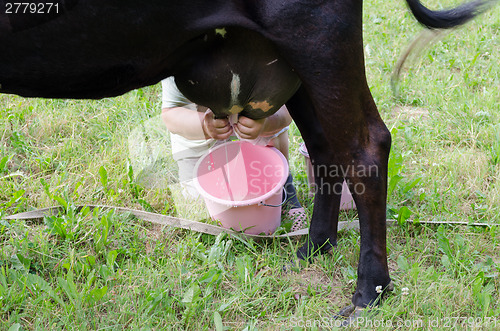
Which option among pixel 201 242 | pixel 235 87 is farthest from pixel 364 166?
pixel 201 242

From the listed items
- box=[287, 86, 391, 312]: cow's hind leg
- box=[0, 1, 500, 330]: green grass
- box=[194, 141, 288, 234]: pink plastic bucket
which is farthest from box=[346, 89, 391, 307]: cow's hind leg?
box=[194, 141, 288, 234]: pink plastic bucket

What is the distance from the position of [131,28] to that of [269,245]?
1247mm

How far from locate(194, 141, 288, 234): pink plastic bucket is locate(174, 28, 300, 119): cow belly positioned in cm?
55

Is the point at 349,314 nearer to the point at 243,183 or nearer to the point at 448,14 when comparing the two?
the point at 243,183

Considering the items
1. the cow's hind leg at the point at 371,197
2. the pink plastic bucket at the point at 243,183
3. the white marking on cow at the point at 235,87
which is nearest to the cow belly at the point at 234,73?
the white marking on cow at the point at 235,87

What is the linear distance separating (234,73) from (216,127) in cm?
51

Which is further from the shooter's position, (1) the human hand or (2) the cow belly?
(1) the human hand

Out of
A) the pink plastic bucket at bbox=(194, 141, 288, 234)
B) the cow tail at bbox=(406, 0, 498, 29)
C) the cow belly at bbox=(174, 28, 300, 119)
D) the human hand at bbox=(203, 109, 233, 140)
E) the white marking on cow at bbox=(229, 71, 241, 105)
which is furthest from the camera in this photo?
the pink plastic bucket at bbox=(194, 141, 288, 234)

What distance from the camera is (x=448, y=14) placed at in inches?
81.3

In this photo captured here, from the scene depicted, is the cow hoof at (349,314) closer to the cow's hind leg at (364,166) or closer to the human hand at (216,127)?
the cow's hind leg at (364,166)

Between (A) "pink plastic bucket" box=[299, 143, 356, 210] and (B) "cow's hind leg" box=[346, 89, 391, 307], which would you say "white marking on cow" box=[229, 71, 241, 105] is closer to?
(B) "cow's hind leg" box=[346, 89, 391, 307]

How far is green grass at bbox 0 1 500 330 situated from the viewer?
6.31ft

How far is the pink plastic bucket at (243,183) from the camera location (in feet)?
7.89

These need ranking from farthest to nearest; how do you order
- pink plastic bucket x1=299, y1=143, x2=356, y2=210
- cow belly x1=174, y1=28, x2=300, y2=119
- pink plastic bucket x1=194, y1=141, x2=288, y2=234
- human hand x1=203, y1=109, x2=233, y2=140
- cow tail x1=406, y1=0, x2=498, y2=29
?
pink plastic bucket x1=299, y1=143, x2=356, y2=210 < pink plastic bucket x1=194, y1=141, x2=288, y2=234 < human hand x1=203, y1=109, x2=233, y2=140 < cow tail x1=406, y1=0, x2=498, y2=29 < cow belly x1=174, y1=28, x2=300, y2=119
